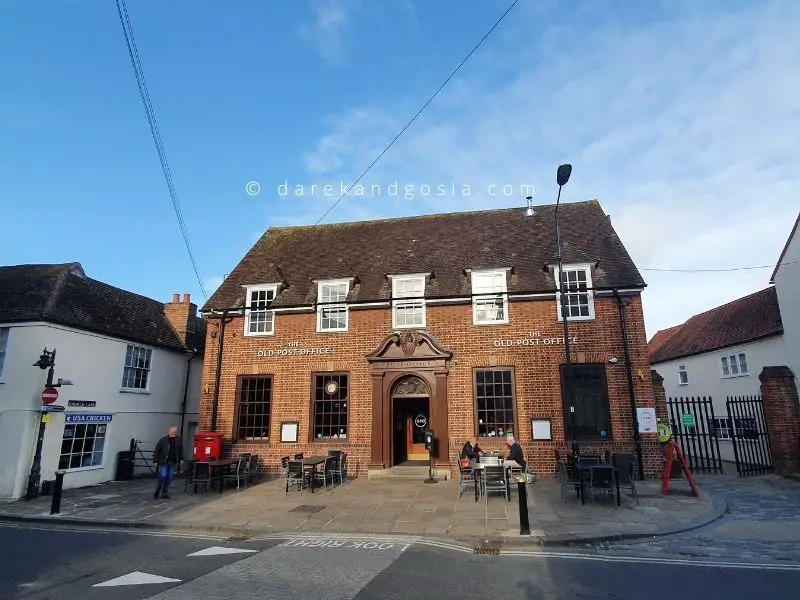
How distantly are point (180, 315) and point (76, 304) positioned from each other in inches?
204

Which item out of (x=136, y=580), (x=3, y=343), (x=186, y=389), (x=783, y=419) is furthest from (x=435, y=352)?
(x=3, y=343)

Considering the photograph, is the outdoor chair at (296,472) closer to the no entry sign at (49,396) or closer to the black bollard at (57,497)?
the black bollard at (57,497)

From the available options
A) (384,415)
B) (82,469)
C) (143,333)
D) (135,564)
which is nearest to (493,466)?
(384,415)

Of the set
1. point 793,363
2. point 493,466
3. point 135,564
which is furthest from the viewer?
point 793,363

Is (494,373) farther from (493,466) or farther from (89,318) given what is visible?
(89,318)

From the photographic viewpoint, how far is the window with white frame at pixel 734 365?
20062mm

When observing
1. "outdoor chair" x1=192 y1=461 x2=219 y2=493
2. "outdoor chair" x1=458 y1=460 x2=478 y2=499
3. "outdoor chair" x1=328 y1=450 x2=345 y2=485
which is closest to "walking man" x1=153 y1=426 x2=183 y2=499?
"outdoor chair" x1=192 y1=461 x2=219 y2=493

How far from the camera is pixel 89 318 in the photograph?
15805 millimetres

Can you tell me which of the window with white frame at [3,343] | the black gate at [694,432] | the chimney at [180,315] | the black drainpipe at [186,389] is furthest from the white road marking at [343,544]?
the chimney at [180,315]

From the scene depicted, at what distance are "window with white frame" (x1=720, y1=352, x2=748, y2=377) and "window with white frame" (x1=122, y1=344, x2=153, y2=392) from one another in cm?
2444

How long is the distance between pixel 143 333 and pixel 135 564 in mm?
12957

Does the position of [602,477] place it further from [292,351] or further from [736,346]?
[736,346]

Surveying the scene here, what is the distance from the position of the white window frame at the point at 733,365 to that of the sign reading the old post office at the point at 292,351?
57.5 ft

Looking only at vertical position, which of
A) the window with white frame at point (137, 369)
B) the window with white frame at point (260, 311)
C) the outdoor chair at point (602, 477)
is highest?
the window with white frame at point (260, 311)
